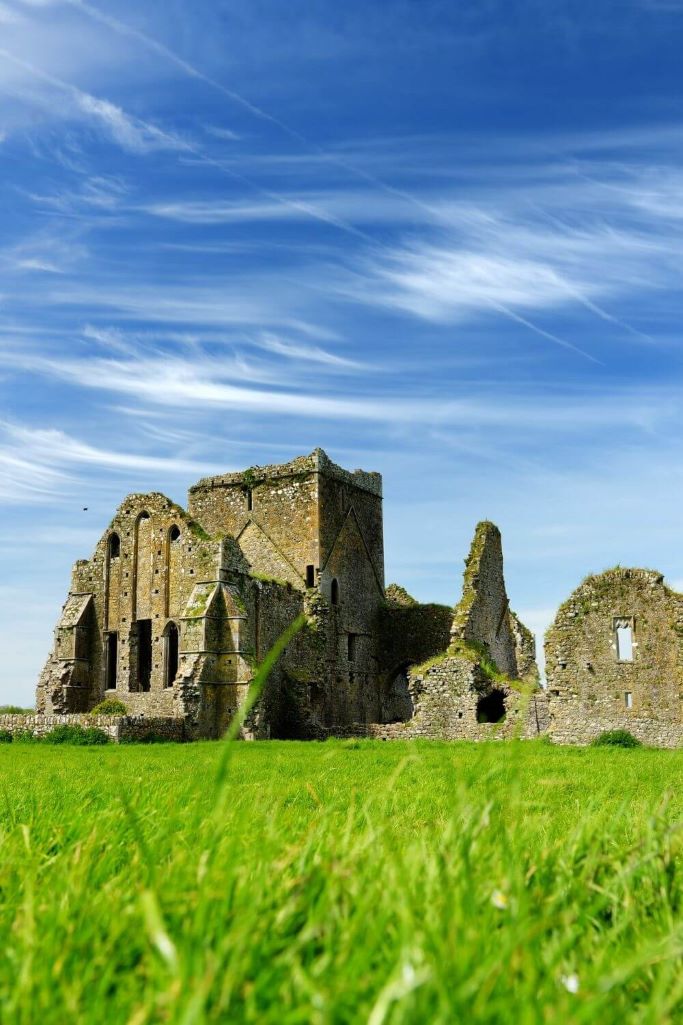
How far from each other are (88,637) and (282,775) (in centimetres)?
2371

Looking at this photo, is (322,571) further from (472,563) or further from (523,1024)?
(523,1024)

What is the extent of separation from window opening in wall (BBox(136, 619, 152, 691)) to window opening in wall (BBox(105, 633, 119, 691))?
2.79 ft

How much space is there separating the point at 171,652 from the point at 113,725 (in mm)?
7685

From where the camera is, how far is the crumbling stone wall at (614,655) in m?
27.0

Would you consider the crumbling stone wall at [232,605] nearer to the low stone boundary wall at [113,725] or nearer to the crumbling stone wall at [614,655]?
the low stone boundary wall at [113,725]

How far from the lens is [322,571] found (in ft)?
122

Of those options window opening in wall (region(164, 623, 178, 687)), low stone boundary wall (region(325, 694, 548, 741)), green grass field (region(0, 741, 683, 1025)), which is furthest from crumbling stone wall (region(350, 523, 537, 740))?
green grass field (region(0, 741, 683, 1025))

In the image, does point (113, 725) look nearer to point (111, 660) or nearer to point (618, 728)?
point (111, 660)

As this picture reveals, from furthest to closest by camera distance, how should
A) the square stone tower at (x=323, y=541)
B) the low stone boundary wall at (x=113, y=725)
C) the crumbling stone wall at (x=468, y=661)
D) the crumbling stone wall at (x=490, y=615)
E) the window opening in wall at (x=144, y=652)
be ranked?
the square stone tower at (x=323, y=541), the window opening in wall at (x=144, y=652), the crumbling stone wall at (x=490, y=615), the crumbling stone wall at (x=468, y=661), the low stone boundary wall at (x=113, y=725)

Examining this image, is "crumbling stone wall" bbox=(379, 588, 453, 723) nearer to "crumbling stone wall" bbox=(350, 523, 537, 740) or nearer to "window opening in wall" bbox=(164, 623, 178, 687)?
"crumbling stone wall" bbox=(350, 523, 537, 740)

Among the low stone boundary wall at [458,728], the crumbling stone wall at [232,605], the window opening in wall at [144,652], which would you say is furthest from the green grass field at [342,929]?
the window opening in wall at [144,652]

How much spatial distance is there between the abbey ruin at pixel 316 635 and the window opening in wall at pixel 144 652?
5 cm

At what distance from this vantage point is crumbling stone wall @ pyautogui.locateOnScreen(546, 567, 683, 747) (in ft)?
88.5

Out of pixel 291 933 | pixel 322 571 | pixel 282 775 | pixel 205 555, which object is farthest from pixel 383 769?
pixel 322 571
